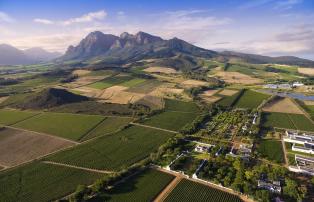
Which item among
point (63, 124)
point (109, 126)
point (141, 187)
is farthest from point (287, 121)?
point (63, 124)

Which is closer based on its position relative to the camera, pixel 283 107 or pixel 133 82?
pixel 283 107

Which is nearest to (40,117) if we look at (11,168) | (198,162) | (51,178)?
(11,168)

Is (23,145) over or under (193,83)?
under

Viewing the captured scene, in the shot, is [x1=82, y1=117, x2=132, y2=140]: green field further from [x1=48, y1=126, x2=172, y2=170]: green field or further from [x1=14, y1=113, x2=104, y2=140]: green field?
[x1=48, y1=126, x2=172, y2=170]: green field

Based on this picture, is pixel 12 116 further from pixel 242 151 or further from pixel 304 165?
pixel 304 165

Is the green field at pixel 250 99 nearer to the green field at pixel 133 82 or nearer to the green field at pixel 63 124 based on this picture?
the green field at pixel 63 124

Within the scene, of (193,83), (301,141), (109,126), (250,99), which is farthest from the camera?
(193,83)

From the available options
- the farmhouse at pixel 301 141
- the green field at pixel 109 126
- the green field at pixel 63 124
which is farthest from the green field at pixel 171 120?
the farmhouse at pixel 301 141
